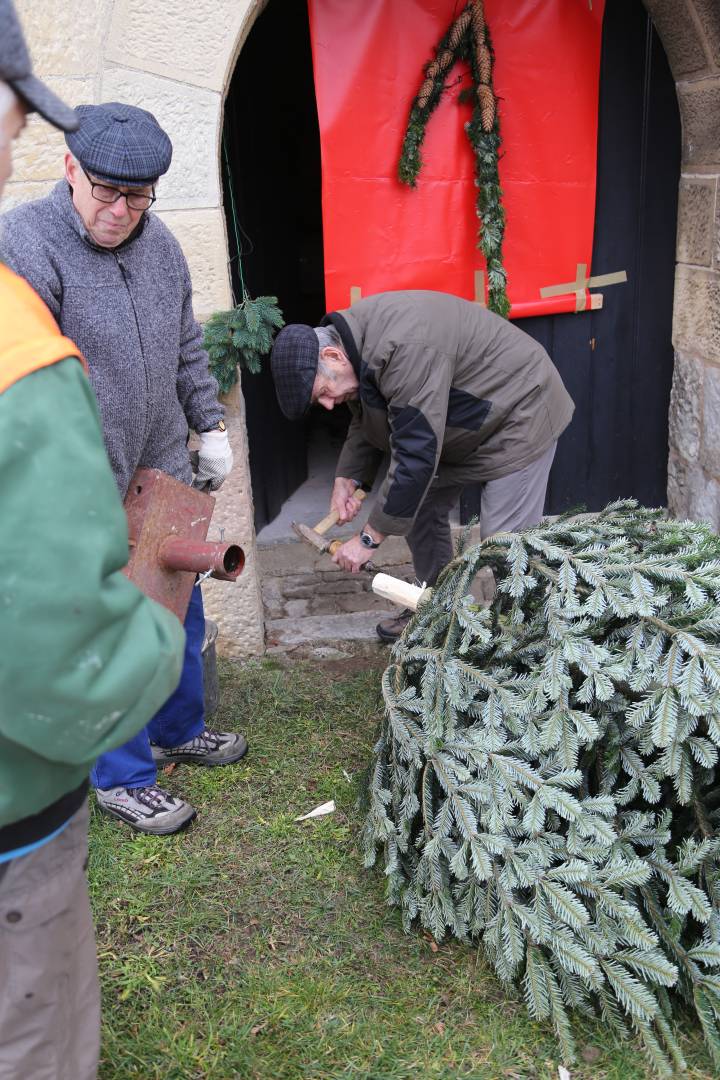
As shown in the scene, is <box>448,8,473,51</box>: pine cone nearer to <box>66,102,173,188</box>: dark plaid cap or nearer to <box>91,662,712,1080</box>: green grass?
<box>66,102,173,188</box>: dark plaid cap

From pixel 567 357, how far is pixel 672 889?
3.11m

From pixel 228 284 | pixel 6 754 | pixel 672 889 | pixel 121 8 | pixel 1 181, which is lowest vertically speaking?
Answer: pixel 672 889

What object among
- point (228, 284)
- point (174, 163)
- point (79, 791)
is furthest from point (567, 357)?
point (79, 791)

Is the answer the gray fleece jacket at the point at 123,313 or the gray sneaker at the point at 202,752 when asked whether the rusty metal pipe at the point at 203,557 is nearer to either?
the gray fleece jacket at the point at 123,313

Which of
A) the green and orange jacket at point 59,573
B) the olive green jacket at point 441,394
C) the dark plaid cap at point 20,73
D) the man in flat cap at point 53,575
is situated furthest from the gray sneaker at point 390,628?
the dark plaid cap at point 20,73

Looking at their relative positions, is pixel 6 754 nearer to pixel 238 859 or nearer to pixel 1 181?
pixel 1 181

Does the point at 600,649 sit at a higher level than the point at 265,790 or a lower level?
higher

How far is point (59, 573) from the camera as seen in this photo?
1.21 metres

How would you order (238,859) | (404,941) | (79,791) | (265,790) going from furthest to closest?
1. (265,790)
2. (238,859)
3. (404,941)
4. (79,791)

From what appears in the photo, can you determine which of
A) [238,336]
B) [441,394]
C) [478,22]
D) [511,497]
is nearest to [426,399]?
[441,394]

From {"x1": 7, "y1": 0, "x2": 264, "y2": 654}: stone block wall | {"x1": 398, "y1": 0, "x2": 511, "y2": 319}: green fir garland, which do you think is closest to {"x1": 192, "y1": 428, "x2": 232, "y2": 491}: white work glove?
{"x1": 7, "y1": 0, "x2": 264, "y2": 654}: stone block wall

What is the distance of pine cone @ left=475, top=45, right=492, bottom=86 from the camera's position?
423cm

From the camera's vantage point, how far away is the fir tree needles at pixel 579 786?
2379 millimetres

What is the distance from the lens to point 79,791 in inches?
65.9
